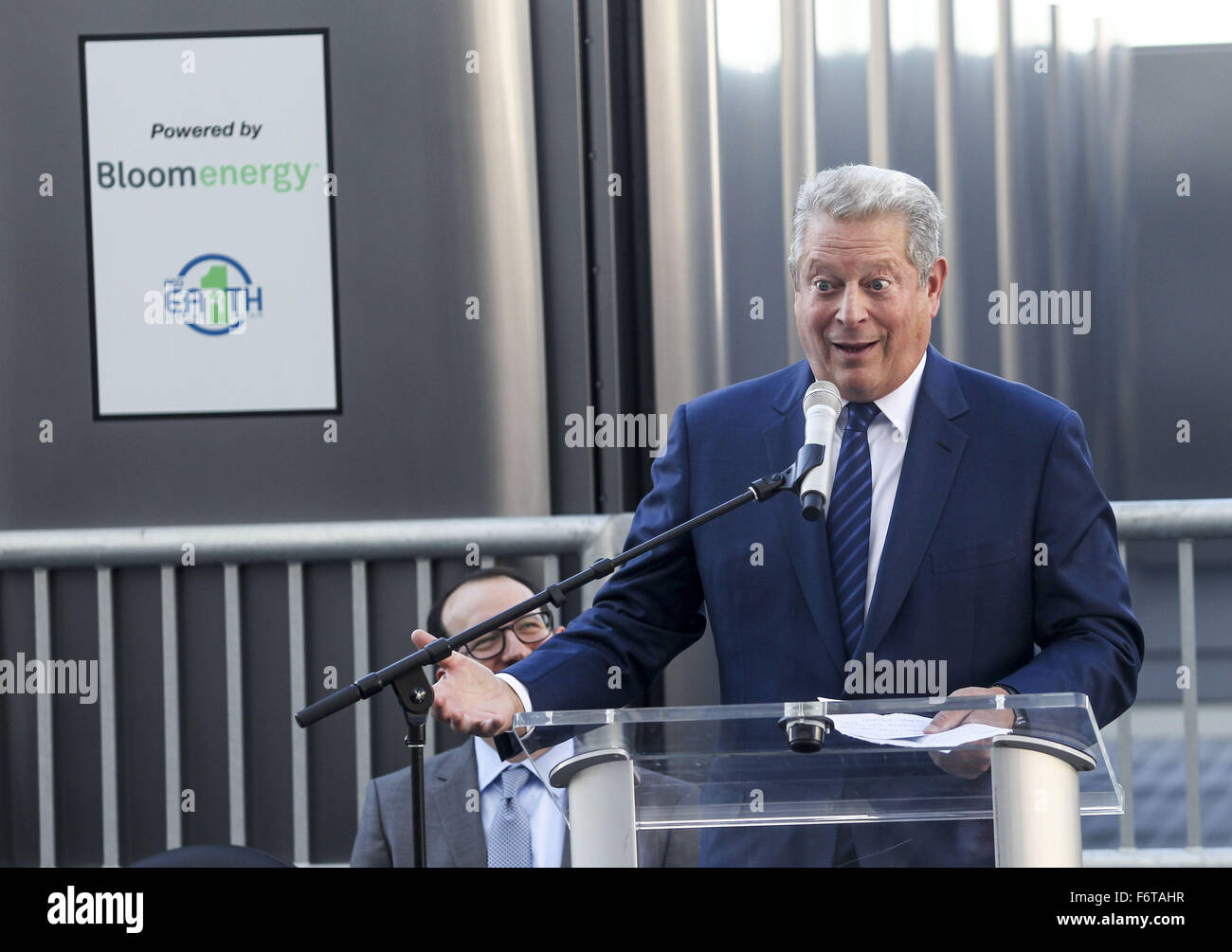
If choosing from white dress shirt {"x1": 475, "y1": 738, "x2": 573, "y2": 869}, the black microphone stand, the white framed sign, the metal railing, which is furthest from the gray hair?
the white framed sign

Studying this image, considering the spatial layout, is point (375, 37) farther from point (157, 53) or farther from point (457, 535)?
point (457, 535)

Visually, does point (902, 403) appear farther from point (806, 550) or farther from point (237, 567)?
point (237, 567)

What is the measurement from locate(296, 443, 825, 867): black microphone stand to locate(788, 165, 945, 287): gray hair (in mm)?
585

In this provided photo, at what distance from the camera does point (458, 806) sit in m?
Result: 2.24

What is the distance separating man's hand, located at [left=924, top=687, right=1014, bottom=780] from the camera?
1.08 metres

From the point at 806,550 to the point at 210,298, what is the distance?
5.78 ft

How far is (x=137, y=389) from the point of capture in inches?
120

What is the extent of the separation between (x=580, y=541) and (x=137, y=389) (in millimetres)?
1072

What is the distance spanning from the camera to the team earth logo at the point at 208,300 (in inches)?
118

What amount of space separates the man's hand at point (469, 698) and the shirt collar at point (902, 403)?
71 cm

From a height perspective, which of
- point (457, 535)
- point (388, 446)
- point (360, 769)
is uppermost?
point (388, 446)

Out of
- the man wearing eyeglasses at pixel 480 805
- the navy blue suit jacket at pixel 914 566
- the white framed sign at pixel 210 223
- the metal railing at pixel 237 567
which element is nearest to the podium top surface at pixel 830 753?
the navy blue suit jacket at pixel 914 566

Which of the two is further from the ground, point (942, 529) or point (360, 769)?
point (942, 529)
